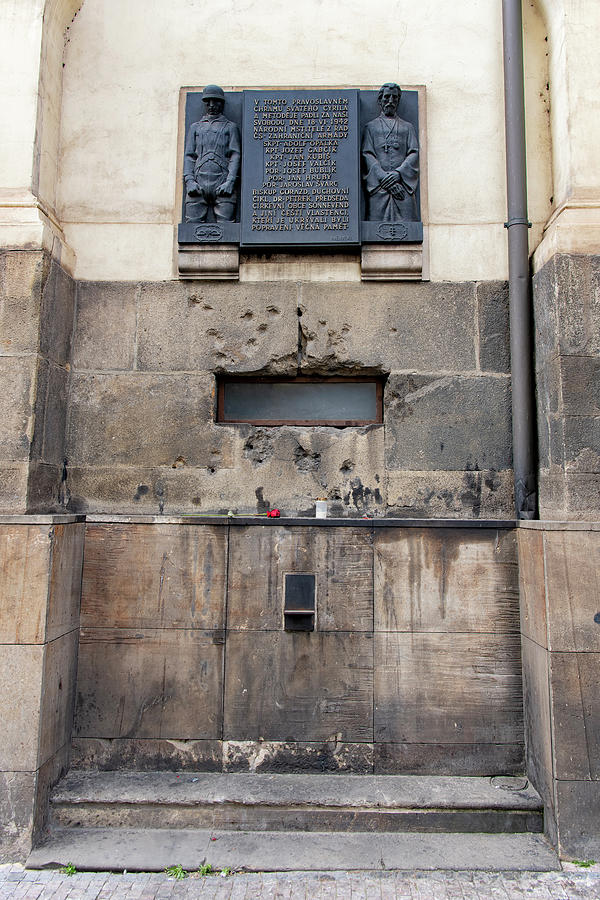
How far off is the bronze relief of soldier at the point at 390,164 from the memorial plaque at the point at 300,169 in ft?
0.41

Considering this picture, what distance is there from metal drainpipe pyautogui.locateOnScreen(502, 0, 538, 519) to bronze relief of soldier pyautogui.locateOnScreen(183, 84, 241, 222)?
221 cm

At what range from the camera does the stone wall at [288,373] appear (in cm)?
458

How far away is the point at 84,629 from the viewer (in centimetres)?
435

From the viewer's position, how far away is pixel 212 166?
4773 millimetres

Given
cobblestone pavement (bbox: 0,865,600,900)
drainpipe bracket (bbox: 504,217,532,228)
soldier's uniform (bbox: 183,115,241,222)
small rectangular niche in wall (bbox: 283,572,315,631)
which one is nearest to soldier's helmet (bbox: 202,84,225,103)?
soldier's uniform (bbox: 183,115,241,222)

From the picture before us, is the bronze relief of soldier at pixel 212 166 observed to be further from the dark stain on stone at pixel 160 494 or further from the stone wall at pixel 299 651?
the stone wall at pixel 299 651

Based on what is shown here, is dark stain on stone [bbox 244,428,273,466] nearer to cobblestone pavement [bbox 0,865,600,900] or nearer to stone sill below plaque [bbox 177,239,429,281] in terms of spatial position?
stone sill below plaque [bbox 177,239,429,281]

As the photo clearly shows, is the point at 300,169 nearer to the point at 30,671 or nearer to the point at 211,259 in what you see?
the point at 211,259

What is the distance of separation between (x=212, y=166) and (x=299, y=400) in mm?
2016

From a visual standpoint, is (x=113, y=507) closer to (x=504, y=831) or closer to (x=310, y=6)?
(x=504, y=831)

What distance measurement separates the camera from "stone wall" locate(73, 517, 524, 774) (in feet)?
13.8

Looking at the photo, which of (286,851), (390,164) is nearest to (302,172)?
(390,164)

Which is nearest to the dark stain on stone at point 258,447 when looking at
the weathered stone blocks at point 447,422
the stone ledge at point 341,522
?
the stone ledge at point 341,522

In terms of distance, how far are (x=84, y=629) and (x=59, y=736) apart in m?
0.71
